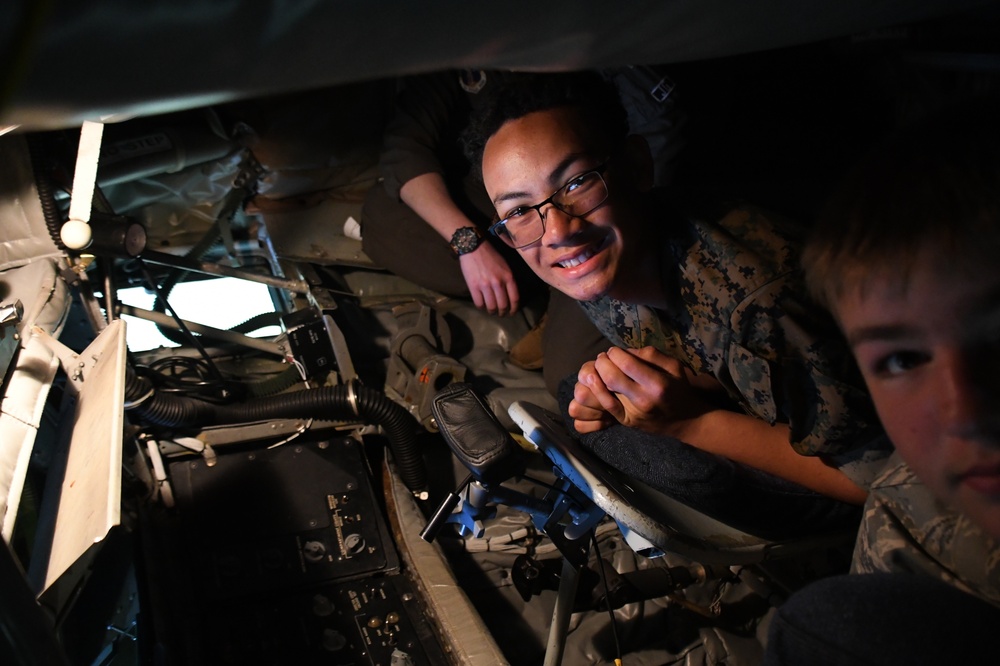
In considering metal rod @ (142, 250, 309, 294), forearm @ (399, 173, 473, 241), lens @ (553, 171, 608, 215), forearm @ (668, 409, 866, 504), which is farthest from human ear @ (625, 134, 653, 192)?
metal rod @ (142, 250, 309, 294)

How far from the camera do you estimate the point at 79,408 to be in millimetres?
1456

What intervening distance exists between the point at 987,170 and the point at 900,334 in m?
0.18

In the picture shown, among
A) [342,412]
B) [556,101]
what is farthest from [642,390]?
[342,412]

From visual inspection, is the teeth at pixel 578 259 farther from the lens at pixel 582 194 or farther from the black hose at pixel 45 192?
the black hose at pixel 45 192

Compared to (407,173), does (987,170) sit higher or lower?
lower

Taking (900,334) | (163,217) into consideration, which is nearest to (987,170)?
(900,334)

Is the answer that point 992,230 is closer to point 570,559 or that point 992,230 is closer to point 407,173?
point 570,559

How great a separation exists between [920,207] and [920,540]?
0.54 m

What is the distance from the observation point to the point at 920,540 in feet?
3.42

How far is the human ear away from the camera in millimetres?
1467

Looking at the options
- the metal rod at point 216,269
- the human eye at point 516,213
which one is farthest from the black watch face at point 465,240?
the human eye at point 516,213

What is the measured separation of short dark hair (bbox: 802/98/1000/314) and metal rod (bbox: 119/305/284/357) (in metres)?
1.69

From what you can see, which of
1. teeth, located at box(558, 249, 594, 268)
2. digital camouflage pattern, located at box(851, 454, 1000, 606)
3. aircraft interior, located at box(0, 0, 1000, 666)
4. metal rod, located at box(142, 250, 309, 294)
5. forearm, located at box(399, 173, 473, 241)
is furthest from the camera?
forearm, located at box(399, 173, 473, 241)

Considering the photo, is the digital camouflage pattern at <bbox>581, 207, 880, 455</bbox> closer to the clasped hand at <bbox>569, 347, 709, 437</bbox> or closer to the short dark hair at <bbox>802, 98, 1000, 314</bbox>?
the clasped hand at <bbox>569, 347, 709, 437</bbox>
